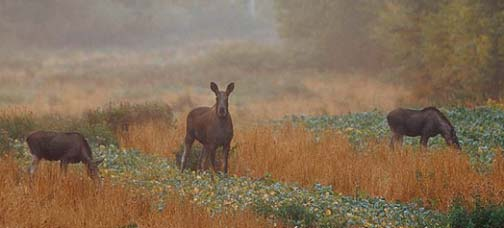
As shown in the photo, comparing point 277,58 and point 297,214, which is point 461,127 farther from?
point 277,58

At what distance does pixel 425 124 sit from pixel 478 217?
5.85 metres

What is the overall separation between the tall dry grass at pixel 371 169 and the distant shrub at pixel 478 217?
2.69 feet

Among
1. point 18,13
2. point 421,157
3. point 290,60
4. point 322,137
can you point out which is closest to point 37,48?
point 18,13

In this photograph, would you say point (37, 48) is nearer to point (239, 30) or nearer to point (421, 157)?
point (239, 30)

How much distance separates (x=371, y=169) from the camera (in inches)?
521

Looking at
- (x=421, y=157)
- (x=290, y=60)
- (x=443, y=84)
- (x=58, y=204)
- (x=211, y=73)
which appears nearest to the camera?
(x=58, y=204)

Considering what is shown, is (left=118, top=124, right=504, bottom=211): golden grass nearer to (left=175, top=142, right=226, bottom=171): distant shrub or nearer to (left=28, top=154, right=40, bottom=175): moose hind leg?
(left=175, top=142, right=226, bottom=171): distant shrub

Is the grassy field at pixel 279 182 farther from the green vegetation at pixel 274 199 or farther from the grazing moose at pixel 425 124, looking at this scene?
the grazing moose at pixel 425 124

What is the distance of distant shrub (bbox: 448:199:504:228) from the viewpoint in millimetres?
9242

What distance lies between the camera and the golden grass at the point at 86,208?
9023mm

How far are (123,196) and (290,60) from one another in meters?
39.8

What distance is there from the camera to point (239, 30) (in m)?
92.9

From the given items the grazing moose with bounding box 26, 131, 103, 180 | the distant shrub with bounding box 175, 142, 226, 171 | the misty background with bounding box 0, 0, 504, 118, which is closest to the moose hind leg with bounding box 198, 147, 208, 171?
the distant shrub with bounding box 175, 142, 226, 171

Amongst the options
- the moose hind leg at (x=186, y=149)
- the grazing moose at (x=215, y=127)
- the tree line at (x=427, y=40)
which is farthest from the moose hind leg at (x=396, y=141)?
the tree line at (x=427, y=40)
